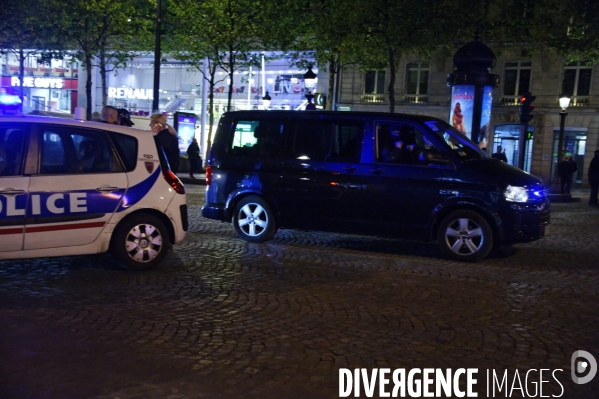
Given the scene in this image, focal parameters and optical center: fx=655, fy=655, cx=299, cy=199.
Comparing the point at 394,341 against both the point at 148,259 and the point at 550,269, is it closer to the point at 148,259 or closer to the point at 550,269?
the point at 148,259

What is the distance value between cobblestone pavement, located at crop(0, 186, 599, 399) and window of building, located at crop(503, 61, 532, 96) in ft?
93.3

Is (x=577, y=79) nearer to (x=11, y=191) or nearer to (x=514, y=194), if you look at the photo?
(x=514, y=194)

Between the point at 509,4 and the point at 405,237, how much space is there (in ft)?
70.7

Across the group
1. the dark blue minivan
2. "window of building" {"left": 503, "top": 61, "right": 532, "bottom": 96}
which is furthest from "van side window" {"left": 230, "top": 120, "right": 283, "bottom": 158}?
"window of building" {"left": 503, "top": 61, "right": 532, "bottom": 96}

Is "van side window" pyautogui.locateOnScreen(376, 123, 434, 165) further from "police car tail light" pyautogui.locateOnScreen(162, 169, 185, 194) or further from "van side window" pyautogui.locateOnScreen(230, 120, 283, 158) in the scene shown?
"police car tail light" pyautogui.locateOnScreen(162, 169, 185, 194)

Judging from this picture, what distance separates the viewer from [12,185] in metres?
6.87

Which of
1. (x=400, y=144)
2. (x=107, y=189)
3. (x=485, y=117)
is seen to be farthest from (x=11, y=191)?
(x=485, y=117)

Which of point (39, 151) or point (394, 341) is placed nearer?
Answer: point (394, 341)

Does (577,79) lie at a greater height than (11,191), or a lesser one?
greater

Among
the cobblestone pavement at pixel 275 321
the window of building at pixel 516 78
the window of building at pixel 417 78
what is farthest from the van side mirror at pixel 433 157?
the window of building at pixel 417 78

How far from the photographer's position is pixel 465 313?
643 centimetres

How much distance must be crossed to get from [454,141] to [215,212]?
389cm

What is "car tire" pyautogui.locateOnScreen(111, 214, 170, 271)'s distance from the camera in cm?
763

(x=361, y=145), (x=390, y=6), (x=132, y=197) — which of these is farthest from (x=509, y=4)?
(x=132, y=197)
